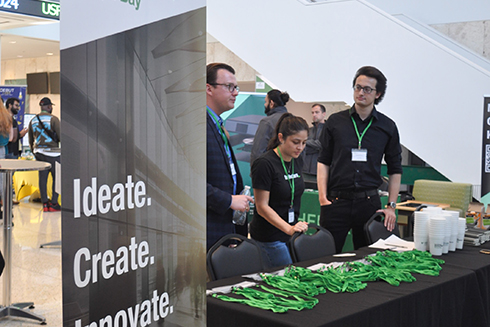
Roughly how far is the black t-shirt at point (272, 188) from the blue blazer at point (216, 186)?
0.30m

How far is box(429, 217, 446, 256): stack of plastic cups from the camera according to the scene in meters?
2.90

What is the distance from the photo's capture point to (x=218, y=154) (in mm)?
2807

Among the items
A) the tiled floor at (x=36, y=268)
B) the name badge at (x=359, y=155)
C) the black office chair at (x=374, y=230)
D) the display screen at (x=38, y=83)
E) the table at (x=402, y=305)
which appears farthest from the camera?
the display screen at (x=38, y=83)

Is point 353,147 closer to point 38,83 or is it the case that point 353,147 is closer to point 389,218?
point 389,218

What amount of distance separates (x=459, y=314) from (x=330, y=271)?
699 millimetres

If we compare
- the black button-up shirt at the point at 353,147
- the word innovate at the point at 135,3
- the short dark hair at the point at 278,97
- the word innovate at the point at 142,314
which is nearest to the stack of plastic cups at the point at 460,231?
the black button-up shirt at the point at 353,147

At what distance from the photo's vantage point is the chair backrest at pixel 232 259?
2.51 m

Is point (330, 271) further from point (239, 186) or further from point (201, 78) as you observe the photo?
point (201, 78)

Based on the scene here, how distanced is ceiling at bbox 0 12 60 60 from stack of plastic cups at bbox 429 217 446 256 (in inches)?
290

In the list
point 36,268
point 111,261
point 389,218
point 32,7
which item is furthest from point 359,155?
point 32,7

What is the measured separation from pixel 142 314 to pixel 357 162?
2.44 m

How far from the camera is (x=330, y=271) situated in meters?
2.41

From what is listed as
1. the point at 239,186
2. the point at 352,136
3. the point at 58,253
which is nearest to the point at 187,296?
the point at 239,186

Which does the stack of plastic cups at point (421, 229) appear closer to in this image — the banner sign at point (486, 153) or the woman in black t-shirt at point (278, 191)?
the woman in black t-shirt at point (278, 191)
